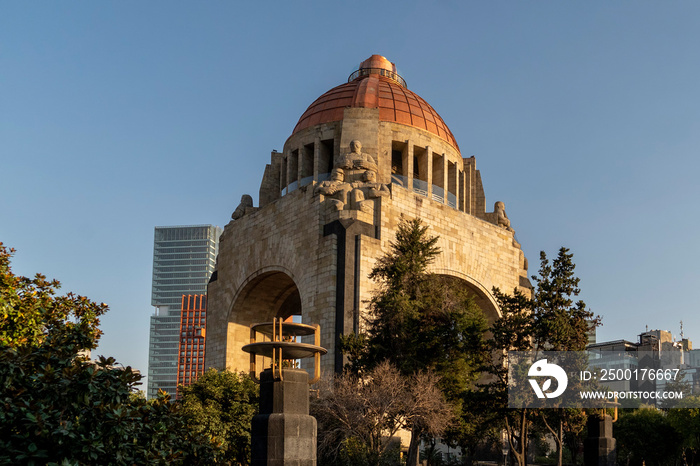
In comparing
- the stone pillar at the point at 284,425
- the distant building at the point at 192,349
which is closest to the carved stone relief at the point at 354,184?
the stone pillar at the point at 284,425

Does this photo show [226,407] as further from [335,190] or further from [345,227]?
[335,190]

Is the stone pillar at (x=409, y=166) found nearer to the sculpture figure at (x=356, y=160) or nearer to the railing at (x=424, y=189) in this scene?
the railing at (x=424, y=189)

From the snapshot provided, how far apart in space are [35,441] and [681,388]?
120 ft

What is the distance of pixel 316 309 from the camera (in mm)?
24344

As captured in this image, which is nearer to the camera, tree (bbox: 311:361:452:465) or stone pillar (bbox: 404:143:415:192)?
tree (bbox: 311:361:452:465)

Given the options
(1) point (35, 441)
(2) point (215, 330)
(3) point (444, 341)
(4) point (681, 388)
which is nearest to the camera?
(1) point (35, 441)

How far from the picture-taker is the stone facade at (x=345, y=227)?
2425 cm

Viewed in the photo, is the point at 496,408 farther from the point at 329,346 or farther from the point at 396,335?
the point at 329,346

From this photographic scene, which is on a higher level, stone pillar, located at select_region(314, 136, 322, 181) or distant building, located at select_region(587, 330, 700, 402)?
stone pillar, located at select_region(314, 136, 322, 181)

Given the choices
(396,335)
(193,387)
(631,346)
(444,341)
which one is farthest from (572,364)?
(631,346)

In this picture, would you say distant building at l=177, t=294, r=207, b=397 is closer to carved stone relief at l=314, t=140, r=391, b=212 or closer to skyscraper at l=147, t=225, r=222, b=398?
skyscraper at l=147, t=225, r=222, b=398

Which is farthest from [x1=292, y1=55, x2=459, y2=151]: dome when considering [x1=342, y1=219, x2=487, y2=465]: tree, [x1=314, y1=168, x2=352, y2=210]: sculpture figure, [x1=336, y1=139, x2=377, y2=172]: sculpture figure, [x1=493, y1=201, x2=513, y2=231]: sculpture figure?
[x1=342, y1=219, x2=487, y2=465]: tree

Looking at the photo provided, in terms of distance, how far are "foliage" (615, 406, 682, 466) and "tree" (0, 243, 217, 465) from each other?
25.6 m

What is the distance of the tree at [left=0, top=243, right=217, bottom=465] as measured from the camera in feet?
26.2
